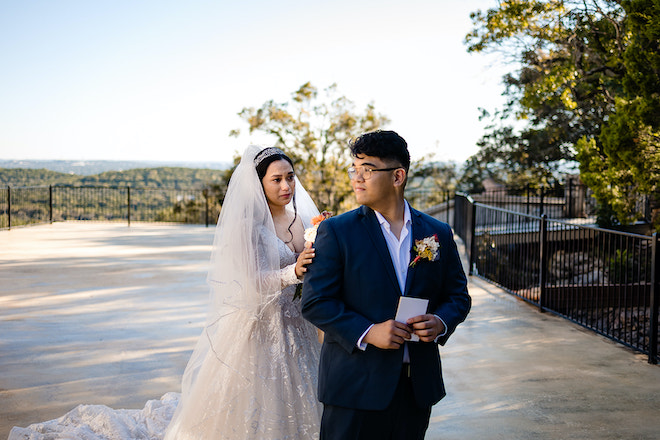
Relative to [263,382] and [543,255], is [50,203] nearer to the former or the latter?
[543,255]

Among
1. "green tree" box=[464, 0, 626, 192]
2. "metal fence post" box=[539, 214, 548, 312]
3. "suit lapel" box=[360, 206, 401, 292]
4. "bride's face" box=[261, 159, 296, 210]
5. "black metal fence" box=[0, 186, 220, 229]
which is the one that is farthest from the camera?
"black metal fence" box=[0, 186, 220, 229]

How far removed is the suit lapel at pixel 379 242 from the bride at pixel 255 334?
1022mm

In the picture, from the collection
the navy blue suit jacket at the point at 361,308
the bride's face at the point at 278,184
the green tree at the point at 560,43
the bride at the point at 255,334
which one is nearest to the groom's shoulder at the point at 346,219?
the navy blue suit jacket at the point at 361,308

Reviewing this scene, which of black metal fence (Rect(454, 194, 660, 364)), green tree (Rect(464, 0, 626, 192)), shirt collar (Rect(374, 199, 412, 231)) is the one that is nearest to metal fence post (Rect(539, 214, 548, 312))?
black metal fence (Rect(454, 194, 660, 364))

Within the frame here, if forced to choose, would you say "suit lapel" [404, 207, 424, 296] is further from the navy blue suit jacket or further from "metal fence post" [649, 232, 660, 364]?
"metal fence post" [649, 232, 660, 364]

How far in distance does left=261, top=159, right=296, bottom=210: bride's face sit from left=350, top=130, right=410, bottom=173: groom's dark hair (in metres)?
1.25

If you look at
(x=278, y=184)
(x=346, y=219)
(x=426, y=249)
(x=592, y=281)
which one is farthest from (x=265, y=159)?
(x=592, y=281)

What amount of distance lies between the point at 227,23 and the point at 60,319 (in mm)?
26116

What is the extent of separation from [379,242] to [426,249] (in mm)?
182

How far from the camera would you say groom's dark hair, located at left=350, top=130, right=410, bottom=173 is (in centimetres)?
246

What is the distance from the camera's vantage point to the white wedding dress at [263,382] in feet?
11.4

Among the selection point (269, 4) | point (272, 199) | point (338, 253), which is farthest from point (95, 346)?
point (269, 4)

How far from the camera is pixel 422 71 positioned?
37844 millimetres

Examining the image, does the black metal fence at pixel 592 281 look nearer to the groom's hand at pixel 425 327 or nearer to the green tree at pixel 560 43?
the green tree at pixel 560 43
